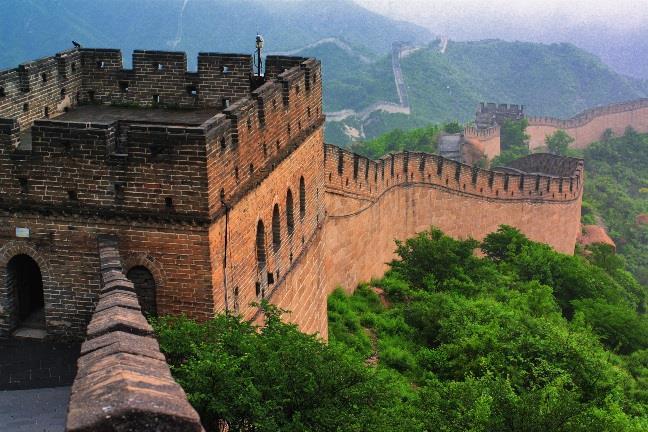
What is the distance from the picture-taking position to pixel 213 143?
9.65 metres

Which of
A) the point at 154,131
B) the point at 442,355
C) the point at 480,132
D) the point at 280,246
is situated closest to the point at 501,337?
the point at 442,355

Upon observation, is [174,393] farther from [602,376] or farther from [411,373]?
[411,373]

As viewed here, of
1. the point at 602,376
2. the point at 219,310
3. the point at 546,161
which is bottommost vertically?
the point at 546,161

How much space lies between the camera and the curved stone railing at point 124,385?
4434 millimetres

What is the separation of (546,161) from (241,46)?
89.4 m

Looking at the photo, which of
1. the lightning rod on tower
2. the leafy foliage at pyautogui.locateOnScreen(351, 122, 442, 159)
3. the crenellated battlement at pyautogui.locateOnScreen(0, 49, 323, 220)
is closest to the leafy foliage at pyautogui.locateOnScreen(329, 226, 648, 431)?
the crenellated battlement at pyautogui.locateOnScreen(0, 49, 323, 220)

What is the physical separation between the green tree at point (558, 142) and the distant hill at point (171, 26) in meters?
37.4

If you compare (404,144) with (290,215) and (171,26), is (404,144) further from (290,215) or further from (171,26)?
(171,26)

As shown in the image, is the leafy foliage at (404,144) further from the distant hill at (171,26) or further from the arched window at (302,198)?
the arched window at (302,198)

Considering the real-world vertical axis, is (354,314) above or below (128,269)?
below

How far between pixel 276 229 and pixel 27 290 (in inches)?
128

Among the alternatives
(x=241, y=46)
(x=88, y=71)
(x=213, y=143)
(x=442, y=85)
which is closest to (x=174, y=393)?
(x=213, y=143)

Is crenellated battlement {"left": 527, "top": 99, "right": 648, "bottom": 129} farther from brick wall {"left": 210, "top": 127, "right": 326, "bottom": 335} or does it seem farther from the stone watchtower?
the stone watchtower

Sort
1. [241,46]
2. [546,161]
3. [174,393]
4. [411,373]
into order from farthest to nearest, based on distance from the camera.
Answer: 1. [241,46]
2. [546,161]
3. [411,373]
4. [174,393]
